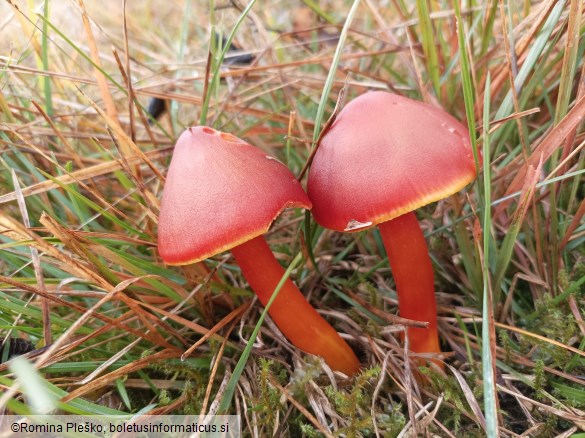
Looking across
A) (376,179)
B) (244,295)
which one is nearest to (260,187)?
(376,179)

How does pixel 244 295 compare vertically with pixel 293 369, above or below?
above

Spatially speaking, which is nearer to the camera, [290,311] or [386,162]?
[386,162]

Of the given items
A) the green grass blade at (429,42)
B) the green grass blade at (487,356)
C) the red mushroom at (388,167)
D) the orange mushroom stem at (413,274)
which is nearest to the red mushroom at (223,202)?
the red mushroom at (388,167)

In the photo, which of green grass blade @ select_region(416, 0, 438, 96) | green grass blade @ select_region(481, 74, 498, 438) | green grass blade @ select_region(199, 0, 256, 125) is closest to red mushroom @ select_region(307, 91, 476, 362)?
green grass blade @ select_region(481, 74, 498, 438)

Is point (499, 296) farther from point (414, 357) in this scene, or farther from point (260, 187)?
point (260, 187)

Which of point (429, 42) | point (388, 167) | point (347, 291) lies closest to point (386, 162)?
point (388, 167)

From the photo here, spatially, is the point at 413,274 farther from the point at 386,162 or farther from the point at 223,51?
the point at 223,51
